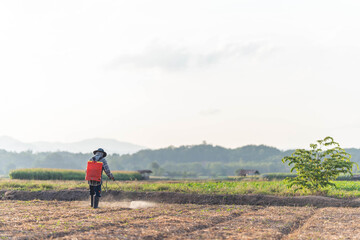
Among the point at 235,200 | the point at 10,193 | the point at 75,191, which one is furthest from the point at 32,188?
the point at 235,200

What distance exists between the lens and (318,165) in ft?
71.5

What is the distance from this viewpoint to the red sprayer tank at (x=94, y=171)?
17766mm

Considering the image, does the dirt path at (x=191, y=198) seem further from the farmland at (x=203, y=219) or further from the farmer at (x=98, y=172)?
the farmer at (x=98, y=172)

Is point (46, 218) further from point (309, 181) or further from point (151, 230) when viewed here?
point (309, 181)

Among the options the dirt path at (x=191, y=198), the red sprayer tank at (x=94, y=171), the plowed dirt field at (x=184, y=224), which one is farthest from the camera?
the dirt path at (x=191, y=198)

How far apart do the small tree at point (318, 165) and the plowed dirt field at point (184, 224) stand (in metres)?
4.10

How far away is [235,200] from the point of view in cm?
2125

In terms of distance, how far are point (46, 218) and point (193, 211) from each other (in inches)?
219

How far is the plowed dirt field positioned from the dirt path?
2.29 m

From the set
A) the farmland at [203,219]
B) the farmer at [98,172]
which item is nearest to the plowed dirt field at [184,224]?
the farmland at [203,219]

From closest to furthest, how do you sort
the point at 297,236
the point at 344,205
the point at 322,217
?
the point at 297,236 < the point at 322,217 < the point at 344,205

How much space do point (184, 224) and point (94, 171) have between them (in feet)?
19.2

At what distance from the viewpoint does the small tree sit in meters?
21.6

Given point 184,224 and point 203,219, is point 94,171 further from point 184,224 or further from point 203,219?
point 184,224
